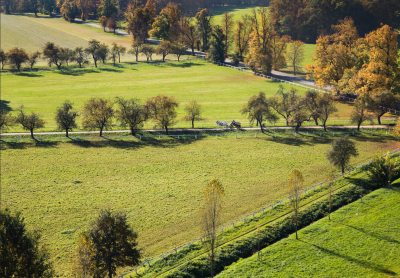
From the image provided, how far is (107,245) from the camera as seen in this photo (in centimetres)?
3041

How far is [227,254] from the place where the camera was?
35.2 metres

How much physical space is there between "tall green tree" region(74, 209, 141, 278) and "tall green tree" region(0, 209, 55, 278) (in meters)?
3.13

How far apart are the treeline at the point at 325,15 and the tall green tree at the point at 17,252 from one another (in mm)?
130055

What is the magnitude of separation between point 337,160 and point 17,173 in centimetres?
4480

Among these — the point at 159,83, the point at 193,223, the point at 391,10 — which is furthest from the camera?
the point at 391,10

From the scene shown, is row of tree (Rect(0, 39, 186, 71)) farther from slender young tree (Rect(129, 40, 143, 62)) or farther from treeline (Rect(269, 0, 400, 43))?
treeline (Rect(269, 0, 400, 43))

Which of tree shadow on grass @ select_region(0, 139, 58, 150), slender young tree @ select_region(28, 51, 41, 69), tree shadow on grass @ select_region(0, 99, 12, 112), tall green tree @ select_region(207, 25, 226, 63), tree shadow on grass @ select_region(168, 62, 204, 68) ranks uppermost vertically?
tall green tree @ select_region(207, 25, 226, 63)

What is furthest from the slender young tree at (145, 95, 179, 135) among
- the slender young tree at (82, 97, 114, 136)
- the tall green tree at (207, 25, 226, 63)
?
the tall green tree at (207, 25, 226, 63)

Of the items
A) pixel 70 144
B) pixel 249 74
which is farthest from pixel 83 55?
pixel 70 144

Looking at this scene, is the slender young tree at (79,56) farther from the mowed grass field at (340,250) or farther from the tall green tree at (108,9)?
the mowed grass field at (340,250)

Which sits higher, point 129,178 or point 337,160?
point 337,160

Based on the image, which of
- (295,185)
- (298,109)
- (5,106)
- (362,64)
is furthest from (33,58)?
(295,185)

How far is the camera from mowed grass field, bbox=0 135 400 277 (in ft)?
139

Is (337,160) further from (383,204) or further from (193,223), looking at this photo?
(193,223)
